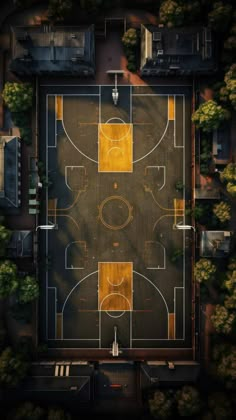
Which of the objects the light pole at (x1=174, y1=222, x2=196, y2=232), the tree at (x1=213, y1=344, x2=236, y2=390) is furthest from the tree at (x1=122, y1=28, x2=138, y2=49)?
the tree at (x1=213, y1=344, x2=236, y2=390)

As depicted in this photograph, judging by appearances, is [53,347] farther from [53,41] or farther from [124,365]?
[53,41]

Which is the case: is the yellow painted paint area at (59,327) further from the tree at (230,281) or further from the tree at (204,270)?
the tree at (230,281)

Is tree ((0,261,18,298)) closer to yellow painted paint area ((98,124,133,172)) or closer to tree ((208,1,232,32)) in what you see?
yellow painted paint area ((98,124,133,172))

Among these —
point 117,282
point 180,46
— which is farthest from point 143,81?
point 117,282

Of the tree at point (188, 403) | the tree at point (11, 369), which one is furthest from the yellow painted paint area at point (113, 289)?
the tree at point (188, 403)

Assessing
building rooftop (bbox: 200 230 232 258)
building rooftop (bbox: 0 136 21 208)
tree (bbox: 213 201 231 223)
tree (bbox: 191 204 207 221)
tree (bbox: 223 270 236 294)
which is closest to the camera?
tree (bbox: 223 270 236 294)

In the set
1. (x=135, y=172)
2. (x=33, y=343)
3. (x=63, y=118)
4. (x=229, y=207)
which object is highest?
(x=63, y=118)
